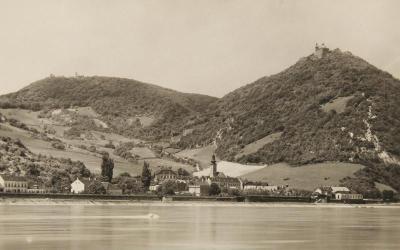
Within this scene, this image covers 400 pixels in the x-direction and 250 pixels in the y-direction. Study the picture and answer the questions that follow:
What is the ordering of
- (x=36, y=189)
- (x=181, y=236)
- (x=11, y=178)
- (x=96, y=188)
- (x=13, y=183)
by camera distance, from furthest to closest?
(x=11, y=178) → (x=13, y=183) → (x=36, y=189) → (x=96, y=188) → (x=181, y=236)

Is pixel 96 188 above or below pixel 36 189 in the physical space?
above

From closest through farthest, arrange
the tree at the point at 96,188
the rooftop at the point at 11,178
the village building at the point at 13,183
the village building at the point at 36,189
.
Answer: the tree at the point at 96,188 → the village building at the point at 36,189 → the village building at the point at 13,183 → the rooftop at the point at 11,178

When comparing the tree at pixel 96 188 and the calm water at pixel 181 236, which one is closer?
the calm water at pixel 181 236

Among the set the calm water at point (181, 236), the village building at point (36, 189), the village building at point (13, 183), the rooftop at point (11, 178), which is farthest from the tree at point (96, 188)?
the calm water at point (181, 236)

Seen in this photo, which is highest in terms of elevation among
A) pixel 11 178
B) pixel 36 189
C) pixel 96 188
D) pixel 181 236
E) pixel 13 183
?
pixel 11 178

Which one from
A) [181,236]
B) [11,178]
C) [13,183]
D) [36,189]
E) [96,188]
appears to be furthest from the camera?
[11,178]

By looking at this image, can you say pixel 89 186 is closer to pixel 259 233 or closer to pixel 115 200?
pixel 115 200

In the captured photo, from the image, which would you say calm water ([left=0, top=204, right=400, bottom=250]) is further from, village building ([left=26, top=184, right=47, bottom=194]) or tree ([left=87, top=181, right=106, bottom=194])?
village building ([left=26, top=184, right=47, bottom=194])

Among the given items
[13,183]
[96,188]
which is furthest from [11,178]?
[96,188]

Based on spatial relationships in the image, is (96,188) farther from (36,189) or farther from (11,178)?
(11,178)

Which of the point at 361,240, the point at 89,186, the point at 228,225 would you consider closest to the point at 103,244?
the point at 361,240

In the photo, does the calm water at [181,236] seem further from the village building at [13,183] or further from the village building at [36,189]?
the village building at [13,183]
